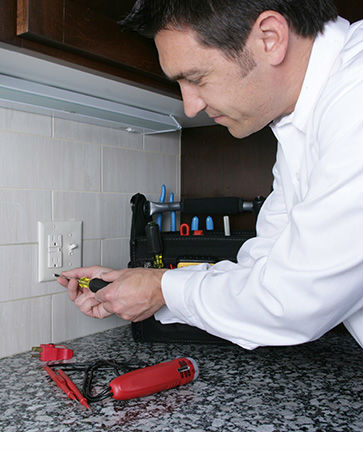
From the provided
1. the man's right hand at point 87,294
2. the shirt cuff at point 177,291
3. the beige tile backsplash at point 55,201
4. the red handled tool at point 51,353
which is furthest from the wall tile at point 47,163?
the shirt cuff at point 177,291

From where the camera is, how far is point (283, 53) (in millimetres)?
764

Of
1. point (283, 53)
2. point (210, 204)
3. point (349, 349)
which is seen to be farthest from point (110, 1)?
point (349, 349)

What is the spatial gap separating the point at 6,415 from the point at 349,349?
80cm

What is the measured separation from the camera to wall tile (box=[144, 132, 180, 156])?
1538 mm

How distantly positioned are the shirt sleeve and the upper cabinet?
42 centimetres

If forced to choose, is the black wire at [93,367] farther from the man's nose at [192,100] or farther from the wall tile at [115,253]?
the man's nose at [192,100]

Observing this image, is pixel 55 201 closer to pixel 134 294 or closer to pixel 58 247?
pixel 58 247

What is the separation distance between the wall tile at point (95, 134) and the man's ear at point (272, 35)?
0.65m

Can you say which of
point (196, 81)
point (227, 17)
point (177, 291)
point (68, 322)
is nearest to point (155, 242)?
point (68, 322)

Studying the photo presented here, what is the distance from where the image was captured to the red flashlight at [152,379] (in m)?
0.86

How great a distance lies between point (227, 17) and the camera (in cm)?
74

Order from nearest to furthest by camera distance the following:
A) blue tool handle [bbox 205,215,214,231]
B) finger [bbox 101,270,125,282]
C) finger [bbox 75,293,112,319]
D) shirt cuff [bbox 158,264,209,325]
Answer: shirt cuff [bbox 158,264,209,325] < finger [bbox 101,270,125,282] < finger [bbox 75,293,112,319] < blue tool handle [bbox 205,215,214,231]

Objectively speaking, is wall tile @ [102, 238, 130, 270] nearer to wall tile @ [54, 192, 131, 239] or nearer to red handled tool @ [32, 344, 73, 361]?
wall tile @ [54, 192, 131, 239]

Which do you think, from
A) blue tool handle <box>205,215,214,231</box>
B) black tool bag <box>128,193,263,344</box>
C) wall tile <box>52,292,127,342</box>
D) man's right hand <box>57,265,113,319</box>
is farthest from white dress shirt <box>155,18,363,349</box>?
blue tool handle <box>205,215,214,231</box>
